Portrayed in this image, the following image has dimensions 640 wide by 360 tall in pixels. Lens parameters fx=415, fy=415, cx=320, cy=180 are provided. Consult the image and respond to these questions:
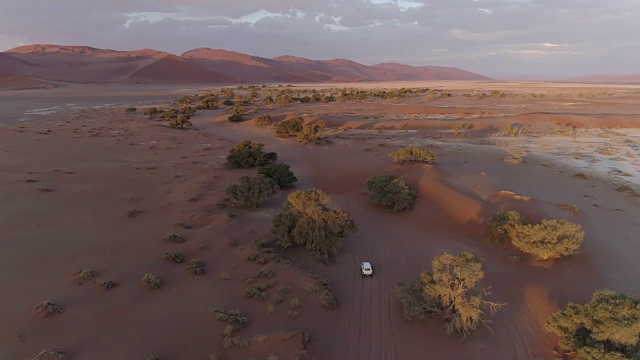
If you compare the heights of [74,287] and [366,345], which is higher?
[74,287]

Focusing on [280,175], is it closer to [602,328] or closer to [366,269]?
[366,269]

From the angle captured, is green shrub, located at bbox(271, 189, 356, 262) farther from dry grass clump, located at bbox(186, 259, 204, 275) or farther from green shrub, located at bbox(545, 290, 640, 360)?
green shrub, located at bbox(545, 290, 640, 360)

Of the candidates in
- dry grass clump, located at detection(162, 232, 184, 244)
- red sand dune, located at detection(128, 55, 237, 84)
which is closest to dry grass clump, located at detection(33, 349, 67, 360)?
dry grass clump, located at detection(162, 232, 184, 244)

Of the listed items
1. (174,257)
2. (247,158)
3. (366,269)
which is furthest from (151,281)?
(247,158)

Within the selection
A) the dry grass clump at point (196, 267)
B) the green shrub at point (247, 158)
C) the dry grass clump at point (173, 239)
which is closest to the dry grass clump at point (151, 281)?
the dry grass clump at point (196, 267)

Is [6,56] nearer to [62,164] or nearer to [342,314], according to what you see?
[62,164]

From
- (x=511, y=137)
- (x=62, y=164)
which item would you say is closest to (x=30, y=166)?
(x=62, y=164)
